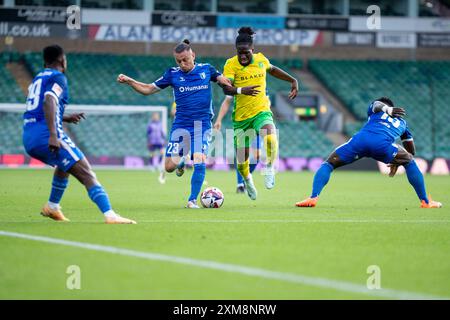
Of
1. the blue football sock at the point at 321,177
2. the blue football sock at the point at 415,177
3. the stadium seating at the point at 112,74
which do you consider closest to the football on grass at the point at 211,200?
the blue football sock at the point at 321,177

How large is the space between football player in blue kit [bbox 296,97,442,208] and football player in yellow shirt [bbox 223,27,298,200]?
778 millimetres

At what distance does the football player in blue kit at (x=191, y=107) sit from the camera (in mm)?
12078

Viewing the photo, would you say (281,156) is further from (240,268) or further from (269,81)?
(240,268)

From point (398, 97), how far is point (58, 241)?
34.9 m

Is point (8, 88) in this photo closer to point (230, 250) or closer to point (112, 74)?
point (112, 74)

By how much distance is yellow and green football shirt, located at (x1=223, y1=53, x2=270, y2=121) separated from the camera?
→ 1309 cm

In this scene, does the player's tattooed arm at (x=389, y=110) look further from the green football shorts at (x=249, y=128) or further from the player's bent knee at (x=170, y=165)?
the player's bent knee at (x=170, y=165)

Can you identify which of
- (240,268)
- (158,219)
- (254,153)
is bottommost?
(240,268)

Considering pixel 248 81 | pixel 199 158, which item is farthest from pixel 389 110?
pixel 199 158

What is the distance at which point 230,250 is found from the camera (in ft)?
23.1

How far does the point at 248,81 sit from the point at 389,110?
2.27m

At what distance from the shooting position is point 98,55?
1569 inches

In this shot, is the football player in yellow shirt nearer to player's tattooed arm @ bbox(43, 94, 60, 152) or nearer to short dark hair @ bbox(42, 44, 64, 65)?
short dark hair @ bbox(42, 44, 64, 65)
